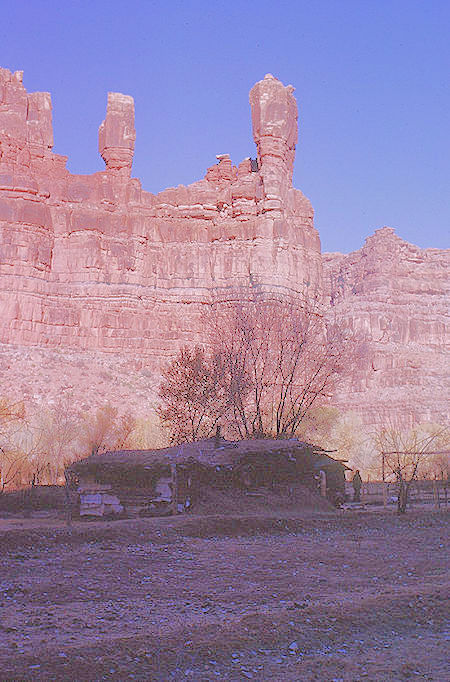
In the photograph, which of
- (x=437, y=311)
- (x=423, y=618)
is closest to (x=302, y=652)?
(x=423, y=618)

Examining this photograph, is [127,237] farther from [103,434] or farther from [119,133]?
[103,434]

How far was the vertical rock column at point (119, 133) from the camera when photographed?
66375 mm

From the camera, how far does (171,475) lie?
1709 centimetres

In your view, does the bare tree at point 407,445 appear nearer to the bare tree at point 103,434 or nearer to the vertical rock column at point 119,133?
the bare tree at point 103,434

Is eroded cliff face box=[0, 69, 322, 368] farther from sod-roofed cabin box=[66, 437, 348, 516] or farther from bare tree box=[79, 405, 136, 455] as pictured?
sod-roofed cabin box=[66, 437, 348, 516]

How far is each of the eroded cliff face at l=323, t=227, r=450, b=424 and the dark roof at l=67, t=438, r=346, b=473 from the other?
45868mm

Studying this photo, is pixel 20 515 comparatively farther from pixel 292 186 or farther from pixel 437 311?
pixel 437 311

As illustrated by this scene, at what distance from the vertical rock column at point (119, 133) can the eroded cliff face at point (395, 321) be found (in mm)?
28798

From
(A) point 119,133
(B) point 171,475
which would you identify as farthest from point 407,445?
(A) point 119,133

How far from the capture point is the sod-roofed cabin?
17047 mm

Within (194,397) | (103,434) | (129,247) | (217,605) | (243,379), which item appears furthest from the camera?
(129,247)

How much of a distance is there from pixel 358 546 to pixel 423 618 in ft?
16.4

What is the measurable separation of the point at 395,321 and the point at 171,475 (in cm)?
7929

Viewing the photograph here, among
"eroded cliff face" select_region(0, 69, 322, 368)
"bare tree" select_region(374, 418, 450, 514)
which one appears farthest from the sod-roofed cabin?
"eroded cliff face" select_region(0, 69, 322, 368)
